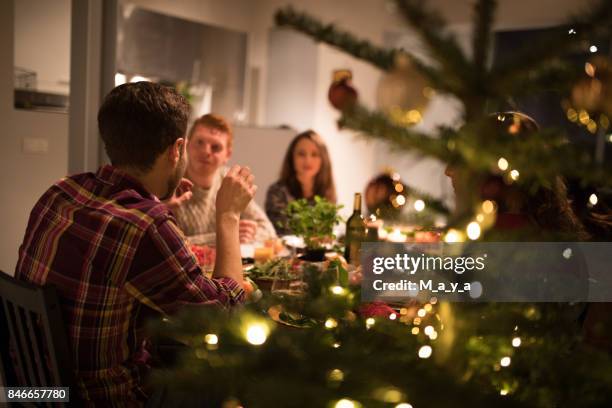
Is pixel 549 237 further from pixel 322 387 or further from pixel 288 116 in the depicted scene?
pixel 288 116

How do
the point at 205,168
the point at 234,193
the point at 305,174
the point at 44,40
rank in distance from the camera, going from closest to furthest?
the point at 234,193
the point at 205,168
the point at 305,174
the point at 44,40

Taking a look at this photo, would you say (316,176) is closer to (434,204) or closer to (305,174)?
(305,174)

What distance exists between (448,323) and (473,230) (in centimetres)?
10

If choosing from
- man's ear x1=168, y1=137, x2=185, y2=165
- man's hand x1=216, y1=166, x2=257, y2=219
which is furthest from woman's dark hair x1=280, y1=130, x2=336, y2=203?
man's ear x1=168, y1=137, x2=185, y2=165

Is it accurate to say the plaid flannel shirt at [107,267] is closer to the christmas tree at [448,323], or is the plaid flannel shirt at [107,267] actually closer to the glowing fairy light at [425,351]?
the christmas tree at [448,323]

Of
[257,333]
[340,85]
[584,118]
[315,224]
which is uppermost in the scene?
[340,85]

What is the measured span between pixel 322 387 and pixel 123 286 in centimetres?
73

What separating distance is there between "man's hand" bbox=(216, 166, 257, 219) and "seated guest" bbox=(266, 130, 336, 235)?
5.71 ft

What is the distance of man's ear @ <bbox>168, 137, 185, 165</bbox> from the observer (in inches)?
53.6

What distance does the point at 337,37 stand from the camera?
52cm

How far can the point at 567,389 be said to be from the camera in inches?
21.9

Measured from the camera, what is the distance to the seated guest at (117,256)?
1.12 meters

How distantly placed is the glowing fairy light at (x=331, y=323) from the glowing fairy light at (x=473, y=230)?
171mm

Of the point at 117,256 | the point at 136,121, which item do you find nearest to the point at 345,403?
the point at 117,256
